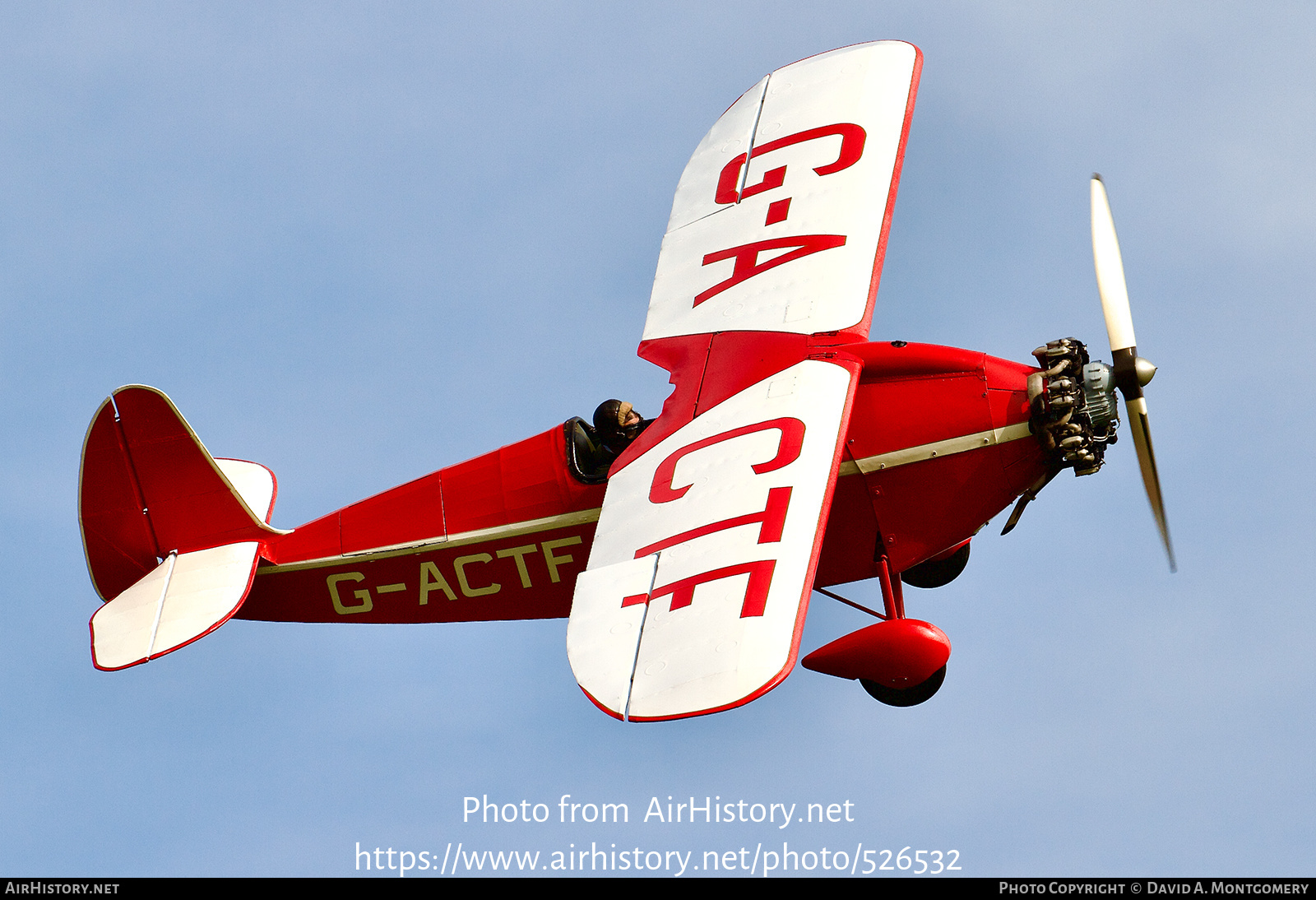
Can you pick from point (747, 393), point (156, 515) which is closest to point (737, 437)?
point (747, 393)

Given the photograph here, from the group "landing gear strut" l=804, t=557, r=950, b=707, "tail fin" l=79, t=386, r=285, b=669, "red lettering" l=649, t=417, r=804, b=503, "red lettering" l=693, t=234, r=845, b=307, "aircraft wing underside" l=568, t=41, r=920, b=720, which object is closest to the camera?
"aircraft wing underside" l=568, t=41, r=920, b=720

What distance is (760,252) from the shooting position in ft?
44.0

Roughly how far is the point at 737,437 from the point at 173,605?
5205mm

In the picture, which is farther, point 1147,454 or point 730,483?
point 1147,454

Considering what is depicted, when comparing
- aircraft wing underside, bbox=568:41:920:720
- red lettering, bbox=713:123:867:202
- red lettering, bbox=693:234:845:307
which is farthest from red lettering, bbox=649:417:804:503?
red lettering, bbox=713:123:867:202

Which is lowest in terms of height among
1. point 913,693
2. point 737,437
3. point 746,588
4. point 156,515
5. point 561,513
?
point 746,588

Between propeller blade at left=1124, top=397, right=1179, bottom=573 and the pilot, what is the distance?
12.4 feet

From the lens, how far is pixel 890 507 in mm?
12500

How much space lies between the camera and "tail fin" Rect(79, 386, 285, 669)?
1384cm

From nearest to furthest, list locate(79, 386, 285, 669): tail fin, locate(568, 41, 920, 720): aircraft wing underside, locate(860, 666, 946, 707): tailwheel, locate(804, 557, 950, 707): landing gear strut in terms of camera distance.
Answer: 1. locate(568, 41, 920, 720): aircraft wing underside
2. locate(804, 557, 950, 707): landing gear strut
3. locate(860, 666, 946, 707): tailwheel
4. locate(79, 386, 285, 669): tail fin

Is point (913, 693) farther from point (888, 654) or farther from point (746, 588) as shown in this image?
point (746, 588)

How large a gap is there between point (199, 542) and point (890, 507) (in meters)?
6.14

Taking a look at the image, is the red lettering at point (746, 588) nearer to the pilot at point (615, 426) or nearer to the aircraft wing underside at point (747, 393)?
the aircraft wing underside at point (747, 393)

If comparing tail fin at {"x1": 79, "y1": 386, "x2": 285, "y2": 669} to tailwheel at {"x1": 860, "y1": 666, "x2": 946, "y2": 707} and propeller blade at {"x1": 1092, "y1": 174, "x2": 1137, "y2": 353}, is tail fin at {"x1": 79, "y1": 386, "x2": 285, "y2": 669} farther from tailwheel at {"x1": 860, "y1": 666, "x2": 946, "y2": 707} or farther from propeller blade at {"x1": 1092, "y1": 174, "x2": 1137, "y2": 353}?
propeller blade at {"x1": 1092, "y1": 174, "x2": 1137, "y2": 353}
